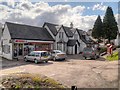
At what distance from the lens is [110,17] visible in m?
53.9

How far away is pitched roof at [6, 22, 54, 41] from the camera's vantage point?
102ft

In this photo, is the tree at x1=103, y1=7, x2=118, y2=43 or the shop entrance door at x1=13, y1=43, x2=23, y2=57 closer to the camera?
the shop entrance door at x1=13, y1=43, x2=23, y2=57

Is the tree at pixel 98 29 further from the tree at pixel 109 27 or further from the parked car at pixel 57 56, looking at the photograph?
the parked car at pixel 57 56

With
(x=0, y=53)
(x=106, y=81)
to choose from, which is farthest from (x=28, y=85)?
(x=0, y=53)

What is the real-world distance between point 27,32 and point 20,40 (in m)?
3.98

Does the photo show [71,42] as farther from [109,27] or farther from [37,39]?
[109,27]

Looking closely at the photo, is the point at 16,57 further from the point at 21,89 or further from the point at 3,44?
the point at 21,89

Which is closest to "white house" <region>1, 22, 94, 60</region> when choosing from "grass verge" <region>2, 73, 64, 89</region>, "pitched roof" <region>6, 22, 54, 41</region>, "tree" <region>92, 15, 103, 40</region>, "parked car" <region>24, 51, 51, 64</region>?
"pitched roof" <region>6, 22, 54, 41</region>

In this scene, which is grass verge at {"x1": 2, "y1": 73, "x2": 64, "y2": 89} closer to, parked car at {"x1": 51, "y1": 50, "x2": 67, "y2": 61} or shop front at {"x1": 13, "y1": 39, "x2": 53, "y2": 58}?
parked car at {"x1": 51, "y1": 50, "x2": 67, "y2": 61}

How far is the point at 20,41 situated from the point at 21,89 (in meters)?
23.0

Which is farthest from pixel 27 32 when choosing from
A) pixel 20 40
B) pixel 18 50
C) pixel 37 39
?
pixel 18 50

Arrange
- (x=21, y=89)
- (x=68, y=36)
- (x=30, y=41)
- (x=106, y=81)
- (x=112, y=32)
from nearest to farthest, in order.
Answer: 1. (x=21, y=89)
2. (x=106, y=81)
3. (x=30, y=41)
4. (x=68, y=36)
5. (x=112, y=32)

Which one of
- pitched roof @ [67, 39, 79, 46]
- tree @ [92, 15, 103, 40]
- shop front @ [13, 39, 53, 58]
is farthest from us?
tree @ [92, 15, 103, 40]

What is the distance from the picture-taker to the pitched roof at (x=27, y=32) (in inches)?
1227
